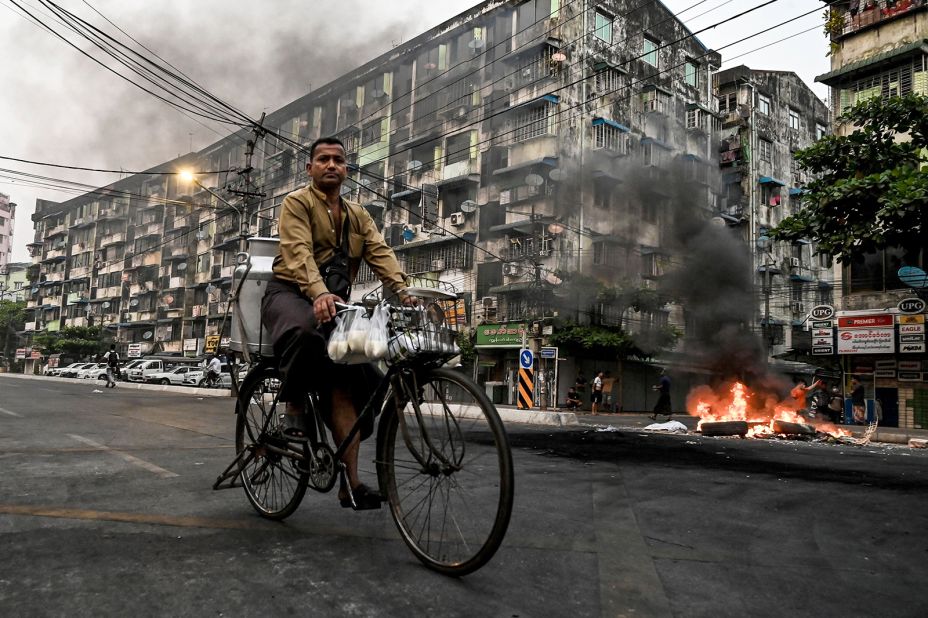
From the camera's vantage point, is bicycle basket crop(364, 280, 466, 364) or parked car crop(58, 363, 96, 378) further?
parked car crop(58, 363, 96, 378)

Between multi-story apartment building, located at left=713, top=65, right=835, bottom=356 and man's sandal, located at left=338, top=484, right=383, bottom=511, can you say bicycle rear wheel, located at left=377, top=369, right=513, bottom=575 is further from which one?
multi-story apartment building, located at left=713, top=65, right=835, bottom=356

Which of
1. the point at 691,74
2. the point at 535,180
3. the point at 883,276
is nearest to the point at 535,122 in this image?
the point at 535,180

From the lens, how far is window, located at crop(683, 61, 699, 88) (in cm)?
4059

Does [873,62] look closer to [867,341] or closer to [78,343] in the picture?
[867,341]

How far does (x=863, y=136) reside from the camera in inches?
509

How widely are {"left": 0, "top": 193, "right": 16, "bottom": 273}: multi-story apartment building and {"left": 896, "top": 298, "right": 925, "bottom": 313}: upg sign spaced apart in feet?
396

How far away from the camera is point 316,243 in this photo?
3.36m

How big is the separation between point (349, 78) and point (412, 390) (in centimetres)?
4633

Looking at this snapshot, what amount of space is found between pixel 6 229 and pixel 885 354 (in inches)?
4896

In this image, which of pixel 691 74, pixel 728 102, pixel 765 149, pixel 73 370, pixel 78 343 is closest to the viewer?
pixel 691 74

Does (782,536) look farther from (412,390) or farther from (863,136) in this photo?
(863,136)

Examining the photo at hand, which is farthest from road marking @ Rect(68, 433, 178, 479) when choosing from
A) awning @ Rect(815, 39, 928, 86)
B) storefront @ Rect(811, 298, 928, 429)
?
awning @ Rect(815, 39, 928, 86)

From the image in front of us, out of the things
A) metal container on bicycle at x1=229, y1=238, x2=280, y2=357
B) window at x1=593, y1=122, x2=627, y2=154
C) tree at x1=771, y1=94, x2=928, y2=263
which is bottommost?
metal container on bicycle at x1=229, y1=238, x2=280, y2=357

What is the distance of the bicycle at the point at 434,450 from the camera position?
245 cm
